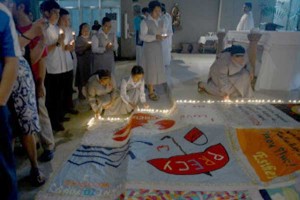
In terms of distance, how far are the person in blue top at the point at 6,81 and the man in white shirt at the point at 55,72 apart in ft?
5.25

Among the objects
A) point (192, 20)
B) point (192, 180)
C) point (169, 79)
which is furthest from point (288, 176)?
point (192, 20)

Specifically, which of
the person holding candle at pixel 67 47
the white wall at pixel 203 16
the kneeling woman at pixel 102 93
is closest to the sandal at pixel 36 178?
the kneeling woman at pixel 102 93

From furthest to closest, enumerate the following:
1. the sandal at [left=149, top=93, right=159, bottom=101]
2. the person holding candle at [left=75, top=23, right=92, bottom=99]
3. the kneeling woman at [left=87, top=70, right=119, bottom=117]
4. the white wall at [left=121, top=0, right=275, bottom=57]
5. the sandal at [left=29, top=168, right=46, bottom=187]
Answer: the white wall at [left=121, top=0, right=275, bottom=57] < the sandal at [left=149, top=93, right=159, bottom=101] < the person holding candle at [left=75, top=23, right=92, bottom=99] < the kneeling woman at [left=87, top=70, right=119, bottom=117] < the sandal at [left=29, top=168, right=46, bottom=187]

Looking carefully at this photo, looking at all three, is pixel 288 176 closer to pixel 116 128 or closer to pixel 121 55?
pixel 116 128

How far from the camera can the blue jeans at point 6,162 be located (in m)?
1.53

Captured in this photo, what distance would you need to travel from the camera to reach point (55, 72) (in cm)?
326

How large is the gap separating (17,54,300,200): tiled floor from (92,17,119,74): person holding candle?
2.20 ft

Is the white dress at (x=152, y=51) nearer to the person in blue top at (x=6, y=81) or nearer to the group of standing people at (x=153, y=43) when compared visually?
the group of standing people at (x=153, y=43)

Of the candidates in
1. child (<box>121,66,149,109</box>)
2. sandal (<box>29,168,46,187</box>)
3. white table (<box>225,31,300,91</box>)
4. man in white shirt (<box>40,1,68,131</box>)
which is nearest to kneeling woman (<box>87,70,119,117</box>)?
child (<box>121,66,149,109</box>)


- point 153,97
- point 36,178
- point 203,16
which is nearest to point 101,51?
point 153,97

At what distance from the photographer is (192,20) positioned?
9.59m

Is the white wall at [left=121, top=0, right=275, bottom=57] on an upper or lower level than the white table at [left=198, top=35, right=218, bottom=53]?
upper

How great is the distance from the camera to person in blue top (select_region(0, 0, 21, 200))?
1.45 metres

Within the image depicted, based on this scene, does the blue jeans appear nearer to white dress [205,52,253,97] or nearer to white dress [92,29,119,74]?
white dress [92,29,119,74]
